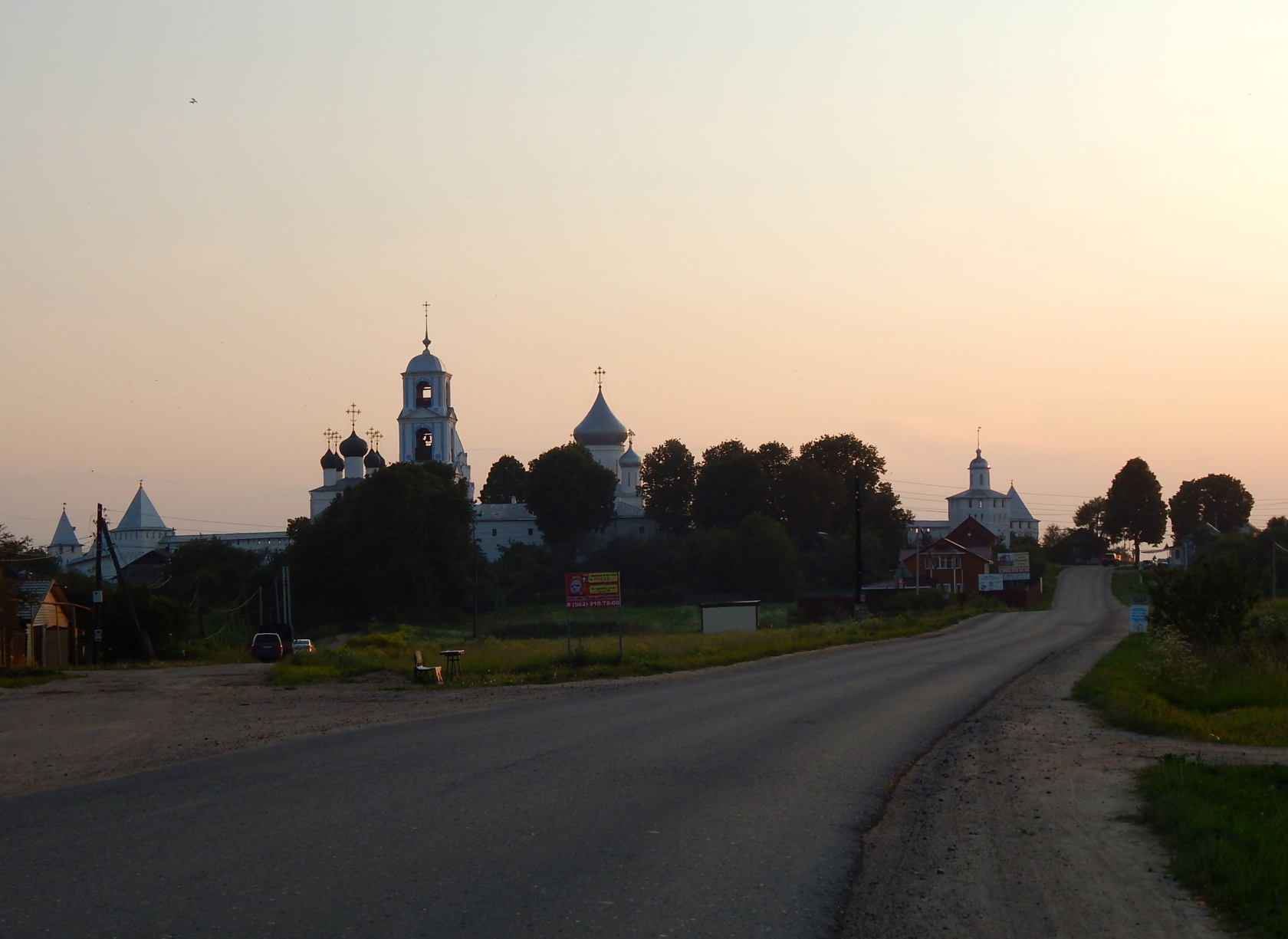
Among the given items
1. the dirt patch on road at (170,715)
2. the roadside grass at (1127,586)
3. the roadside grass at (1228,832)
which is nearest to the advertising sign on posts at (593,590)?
the dirt patch on road at (170,715)

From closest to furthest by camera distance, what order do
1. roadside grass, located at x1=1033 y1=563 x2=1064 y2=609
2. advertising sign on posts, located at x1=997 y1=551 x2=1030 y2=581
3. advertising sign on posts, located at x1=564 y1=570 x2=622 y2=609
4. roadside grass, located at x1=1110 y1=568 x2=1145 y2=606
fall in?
advertising sign on posts, located at x1=564 y1=570 x2=622 y2=609, roadside grass, located at x1=1033 y1=563 x2=1064 y2=609, roadside grass, located at x1=1110 y1=568 x2=1145 y2=606, advertising sign on posts, located at x1=997 y1=551 x2=1030 y2=581

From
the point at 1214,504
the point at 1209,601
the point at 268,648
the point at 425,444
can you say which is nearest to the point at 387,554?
the point at 268,648

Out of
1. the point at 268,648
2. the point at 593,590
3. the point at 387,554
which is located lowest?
the point at 268,648

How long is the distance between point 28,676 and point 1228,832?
3046 centimetres

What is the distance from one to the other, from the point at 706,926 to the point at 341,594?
77144 millimetres

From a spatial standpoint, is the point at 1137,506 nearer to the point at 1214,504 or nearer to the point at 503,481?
the point at 1214,504

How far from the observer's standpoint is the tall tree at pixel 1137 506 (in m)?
117

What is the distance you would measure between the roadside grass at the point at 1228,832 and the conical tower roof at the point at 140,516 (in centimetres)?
14486

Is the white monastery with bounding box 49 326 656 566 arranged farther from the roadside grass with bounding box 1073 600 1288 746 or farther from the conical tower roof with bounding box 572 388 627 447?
the roadside grass with bounding box 1073 600 1288 746

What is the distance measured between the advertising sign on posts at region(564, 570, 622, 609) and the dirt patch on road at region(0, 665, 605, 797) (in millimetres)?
2881

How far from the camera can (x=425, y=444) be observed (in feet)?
404

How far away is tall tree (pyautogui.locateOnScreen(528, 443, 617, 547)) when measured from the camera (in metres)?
111

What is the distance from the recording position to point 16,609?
129 feet

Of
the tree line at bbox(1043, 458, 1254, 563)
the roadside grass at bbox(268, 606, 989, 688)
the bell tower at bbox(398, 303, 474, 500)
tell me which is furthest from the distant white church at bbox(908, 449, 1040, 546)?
the roadside grass at bbox(268, 606, 989, 688)
